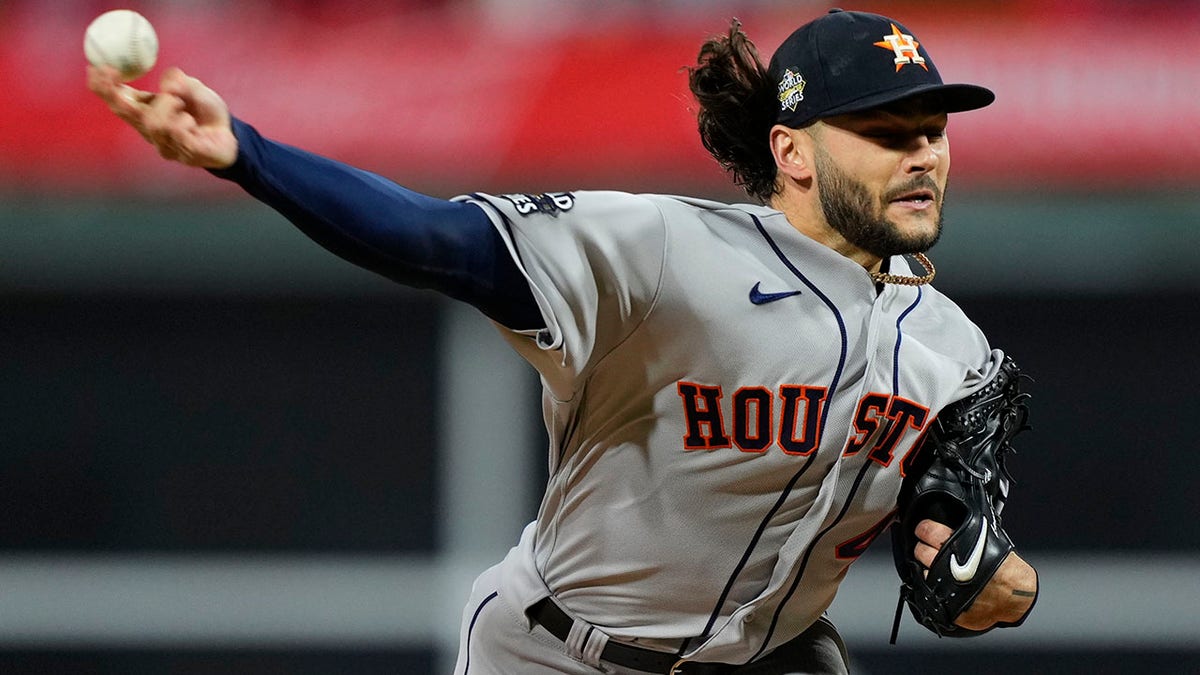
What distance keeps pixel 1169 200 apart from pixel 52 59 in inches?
150

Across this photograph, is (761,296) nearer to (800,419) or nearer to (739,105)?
(800,419)

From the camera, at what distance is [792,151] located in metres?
2.26

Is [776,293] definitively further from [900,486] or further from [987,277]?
[987,277]

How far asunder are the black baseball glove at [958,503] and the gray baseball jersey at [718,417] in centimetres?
4

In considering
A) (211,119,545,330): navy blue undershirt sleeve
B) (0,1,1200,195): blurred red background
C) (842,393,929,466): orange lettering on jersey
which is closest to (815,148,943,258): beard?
(842,393,929,466): orange lettering on jersey

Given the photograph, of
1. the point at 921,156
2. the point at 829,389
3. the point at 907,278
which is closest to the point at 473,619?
the point at 829,389

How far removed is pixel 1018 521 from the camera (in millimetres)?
6324

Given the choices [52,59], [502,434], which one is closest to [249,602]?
[502,434]

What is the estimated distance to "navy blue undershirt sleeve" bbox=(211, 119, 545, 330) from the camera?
167 cm

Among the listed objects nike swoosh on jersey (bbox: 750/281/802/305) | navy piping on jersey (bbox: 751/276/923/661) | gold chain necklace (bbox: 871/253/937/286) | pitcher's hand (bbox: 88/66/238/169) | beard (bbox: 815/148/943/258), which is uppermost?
pitcher's hand (bbox: 88/66/238/169)

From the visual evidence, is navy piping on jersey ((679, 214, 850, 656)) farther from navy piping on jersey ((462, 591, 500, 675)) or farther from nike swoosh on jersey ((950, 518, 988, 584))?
navy piping on jersey ((462, 591, 500, 675))

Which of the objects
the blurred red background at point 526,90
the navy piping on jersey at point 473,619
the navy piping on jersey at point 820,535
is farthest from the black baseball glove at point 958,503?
the blurred red background at point 526,90

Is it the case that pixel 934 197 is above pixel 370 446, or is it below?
above

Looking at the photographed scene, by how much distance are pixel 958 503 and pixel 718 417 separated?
1.39 feet
